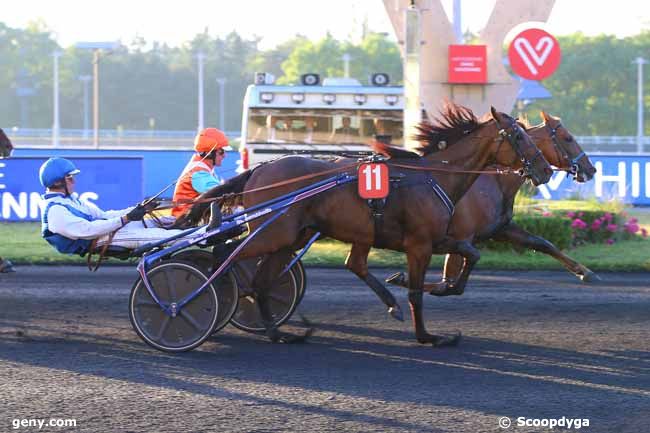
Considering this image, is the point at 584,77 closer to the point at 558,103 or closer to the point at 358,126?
the point at 558,103

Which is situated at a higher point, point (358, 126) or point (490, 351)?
point (358, 126)

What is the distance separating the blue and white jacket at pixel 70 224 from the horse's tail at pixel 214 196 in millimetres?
515

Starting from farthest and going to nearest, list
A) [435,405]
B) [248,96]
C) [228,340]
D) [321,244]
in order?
[248,96] → [321,244] → [228,340] → [435,405]

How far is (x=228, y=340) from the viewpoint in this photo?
23.4 feet

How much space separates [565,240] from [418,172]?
5978 millimetres

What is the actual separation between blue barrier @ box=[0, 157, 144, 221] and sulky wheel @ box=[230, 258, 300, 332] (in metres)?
7.42

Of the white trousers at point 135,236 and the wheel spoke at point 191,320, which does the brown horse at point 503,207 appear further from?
the white trousers at point 135,236

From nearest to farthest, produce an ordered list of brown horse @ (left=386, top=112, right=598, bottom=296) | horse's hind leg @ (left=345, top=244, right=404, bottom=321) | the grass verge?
horse's hind leg @ (left=345, top=244, right=404, bottom=321) < brown horse @ (left=386, top=112, right=598, bottom=296) < the grass verge

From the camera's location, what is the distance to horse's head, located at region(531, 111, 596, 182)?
7.35 meters

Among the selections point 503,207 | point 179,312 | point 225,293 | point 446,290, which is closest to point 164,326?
point 179,312

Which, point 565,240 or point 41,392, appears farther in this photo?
point 565,240

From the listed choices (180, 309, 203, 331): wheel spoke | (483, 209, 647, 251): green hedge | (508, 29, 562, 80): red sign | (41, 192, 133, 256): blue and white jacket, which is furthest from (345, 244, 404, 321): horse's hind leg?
(508, 29, 562, 80): red sign

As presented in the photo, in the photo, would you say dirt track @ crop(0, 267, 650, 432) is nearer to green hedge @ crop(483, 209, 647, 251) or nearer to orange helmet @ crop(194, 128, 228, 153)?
orange helmet @ crop(194, 128, 228, 153)

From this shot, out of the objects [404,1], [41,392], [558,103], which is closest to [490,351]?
[41,392]
